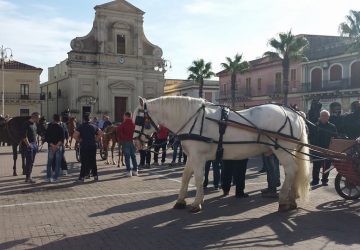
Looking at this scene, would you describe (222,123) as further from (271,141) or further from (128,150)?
(128,150)

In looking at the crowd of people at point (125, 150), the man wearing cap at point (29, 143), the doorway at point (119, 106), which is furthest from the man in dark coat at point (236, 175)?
the doorway at point (119, 106)

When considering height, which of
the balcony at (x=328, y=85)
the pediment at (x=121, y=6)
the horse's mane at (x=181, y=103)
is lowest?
the horse's mane at (x=181, y=103)

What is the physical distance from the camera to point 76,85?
154 feet

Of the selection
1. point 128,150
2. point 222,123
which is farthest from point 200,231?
point 128,150

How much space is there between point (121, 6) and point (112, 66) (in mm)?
7172

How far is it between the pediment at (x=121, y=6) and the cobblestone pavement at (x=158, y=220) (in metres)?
41.5

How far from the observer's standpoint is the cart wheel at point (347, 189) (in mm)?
8461

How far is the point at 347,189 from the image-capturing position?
8602mm

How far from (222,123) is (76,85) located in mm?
41586

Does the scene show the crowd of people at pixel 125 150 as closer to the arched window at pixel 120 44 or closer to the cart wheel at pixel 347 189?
the cart wheel at pixel 347 189

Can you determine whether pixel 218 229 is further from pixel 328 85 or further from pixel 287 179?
pixel 328 85

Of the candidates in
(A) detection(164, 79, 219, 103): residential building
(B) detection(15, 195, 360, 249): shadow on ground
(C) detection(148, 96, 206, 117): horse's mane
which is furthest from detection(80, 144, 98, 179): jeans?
(A) detection(164, 79, 219, 103): residential building

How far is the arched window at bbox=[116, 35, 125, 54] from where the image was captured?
50.1 m

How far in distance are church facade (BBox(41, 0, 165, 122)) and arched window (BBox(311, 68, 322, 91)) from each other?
1796 centimetres
